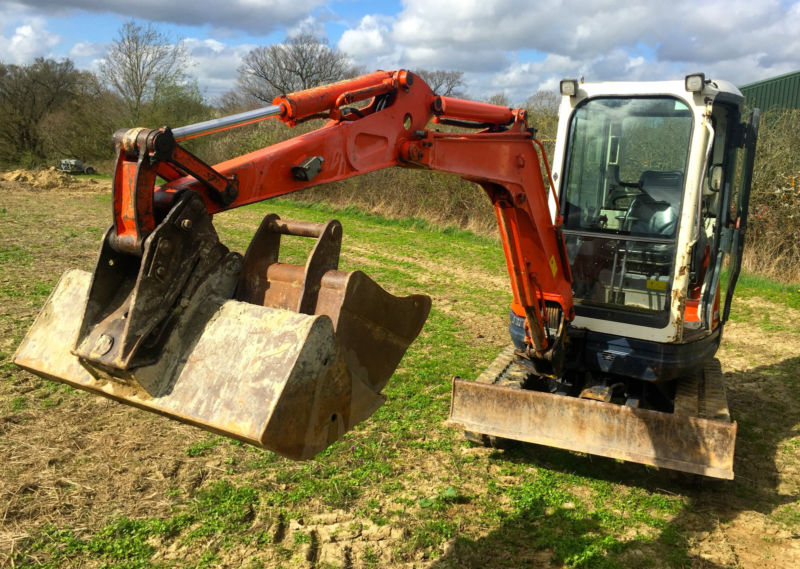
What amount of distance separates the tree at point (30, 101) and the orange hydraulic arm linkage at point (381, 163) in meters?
33.8

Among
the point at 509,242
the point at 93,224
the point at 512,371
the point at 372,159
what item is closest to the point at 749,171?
the point at 509,242

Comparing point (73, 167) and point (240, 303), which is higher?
point (73, 167)

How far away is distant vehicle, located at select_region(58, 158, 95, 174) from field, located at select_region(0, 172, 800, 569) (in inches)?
1081

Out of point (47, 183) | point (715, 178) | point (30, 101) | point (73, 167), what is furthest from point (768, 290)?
point (30, 101)

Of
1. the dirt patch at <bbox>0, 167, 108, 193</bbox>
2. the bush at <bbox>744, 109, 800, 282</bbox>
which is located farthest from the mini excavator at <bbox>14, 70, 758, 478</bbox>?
the dirt patch at <bbox>0, 167, 108, 193</bbox>

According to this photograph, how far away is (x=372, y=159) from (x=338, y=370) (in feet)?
3.75

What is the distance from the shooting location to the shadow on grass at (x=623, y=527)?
3.52 meters

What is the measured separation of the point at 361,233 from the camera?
14781 millimetres

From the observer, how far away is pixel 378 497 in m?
3.96

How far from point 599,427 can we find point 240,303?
8.93ft

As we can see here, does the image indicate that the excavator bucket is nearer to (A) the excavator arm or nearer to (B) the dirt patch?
(A) the excavator arm

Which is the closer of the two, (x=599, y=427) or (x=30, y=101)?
(x=599, y=427)

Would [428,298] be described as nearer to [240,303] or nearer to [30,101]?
[240,303]

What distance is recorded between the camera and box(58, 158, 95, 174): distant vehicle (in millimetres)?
30031
